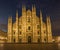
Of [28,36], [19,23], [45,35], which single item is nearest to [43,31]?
[45,35]

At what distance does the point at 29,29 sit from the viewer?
6184 centimetres

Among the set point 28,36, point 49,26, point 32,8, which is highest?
point 32,8

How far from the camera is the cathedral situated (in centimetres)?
6035

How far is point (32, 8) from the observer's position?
205 feet

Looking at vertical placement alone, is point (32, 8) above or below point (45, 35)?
above

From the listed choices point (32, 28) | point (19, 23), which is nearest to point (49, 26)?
point (32, 28)

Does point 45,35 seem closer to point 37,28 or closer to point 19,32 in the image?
point 37,28

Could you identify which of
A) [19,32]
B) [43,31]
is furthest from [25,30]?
[43,31]

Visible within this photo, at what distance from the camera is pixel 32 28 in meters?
Result: 61.2

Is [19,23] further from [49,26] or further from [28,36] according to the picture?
[49,26]

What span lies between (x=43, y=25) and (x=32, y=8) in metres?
8.11

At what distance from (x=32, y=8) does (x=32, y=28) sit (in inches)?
319

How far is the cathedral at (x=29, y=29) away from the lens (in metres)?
60.3

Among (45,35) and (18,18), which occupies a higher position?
(18,18)
